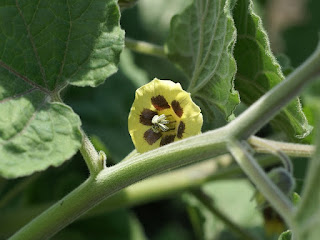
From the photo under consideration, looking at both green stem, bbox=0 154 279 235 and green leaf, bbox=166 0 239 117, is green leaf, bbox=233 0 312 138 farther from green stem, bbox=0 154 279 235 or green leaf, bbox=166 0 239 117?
green stem, bbox=0 154 279 235

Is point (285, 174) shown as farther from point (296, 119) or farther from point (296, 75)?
point (296, 119)

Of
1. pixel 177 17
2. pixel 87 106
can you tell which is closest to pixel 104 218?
pixel 87 106

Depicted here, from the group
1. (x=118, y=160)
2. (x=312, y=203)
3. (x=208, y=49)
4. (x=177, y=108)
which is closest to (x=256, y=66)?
(x=208, y=49)

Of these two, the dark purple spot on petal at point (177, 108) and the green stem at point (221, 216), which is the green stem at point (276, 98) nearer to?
the dark purple spot on petal at point (177, 108)

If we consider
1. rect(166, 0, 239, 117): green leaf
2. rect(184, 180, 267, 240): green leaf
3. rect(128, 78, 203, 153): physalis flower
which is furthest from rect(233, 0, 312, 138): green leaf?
rect(184, 180, 267, 240): green leaf

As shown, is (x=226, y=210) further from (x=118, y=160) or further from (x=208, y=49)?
(x=208, y=49)

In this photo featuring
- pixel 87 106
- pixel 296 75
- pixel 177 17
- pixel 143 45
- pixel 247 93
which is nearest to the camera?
pixel 296 75
